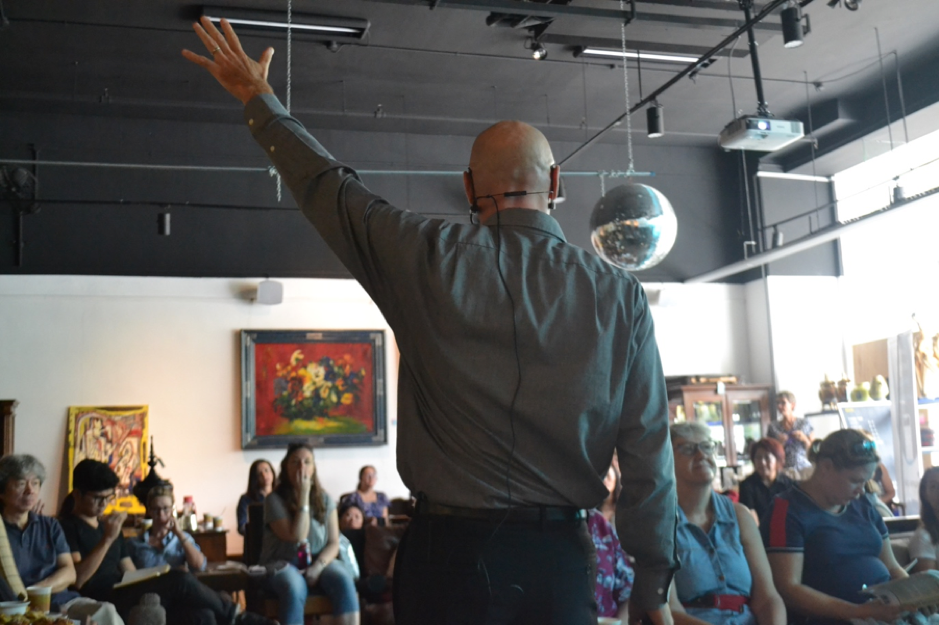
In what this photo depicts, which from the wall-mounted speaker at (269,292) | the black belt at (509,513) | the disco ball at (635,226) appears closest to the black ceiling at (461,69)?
the wall-mounted speaker at (269,292)

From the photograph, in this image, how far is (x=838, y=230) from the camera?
10172 mm

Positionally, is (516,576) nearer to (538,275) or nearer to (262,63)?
(538,275)

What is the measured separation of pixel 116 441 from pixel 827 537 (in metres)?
8.50

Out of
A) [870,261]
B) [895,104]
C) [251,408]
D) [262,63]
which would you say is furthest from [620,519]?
[870,261]

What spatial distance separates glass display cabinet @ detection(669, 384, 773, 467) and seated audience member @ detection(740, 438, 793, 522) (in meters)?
4.36

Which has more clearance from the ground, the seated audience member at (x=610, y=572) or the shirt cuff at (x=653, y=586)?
the shirt cuff at (x=653, y=586)

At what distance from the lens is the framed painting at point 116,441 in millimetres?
10195

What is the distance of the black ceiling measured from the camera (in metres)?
8.51

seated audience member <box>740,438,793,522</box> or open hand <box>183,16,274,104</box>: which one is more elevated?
open hand <box>183,16,274,104</box>

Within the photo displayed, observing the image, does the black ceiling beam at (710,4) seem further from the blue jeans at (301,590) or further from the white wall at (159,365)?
the white wall at (159,365)

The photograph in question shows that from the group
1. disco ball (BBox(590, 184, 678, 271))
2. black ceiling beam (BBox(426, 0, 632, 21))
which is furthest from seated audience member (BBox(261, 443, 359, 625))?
black ceiling beam (BBox(426, 0, 632, 21))

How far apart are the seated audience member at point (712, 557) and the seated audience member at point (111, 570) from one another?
327 centimetres

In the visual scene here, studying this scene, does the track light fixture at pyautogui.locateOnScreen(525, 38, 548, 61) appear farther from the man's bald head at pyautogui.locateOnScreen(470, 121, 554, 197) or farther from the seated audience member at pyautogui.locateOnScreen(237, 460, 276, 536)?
the man's bald head at pyautogui.locateOnScreen(470, 121, 554, 197)

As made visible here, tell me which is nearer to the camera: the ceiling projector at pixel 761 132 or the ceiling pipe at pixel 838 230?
the ceiling projector at pixel 761 132
